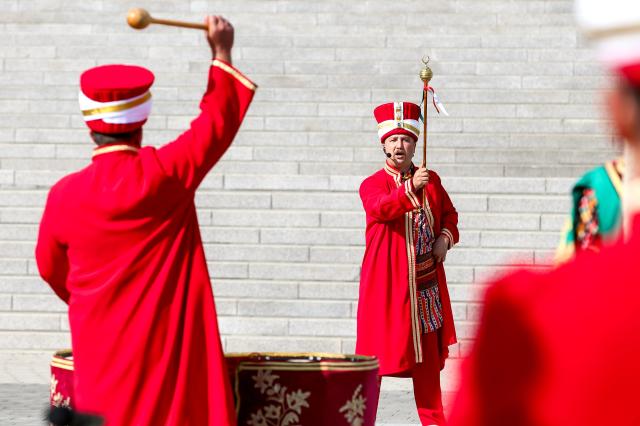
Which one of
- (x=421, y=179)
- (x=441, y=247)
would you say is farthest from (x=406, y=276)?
(x=421, y=179)

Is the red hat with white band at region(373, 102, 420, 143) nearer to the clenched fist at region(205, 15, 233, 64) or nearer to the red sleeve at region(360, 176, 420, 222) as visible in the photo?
the red sleeve at region(360, 176, 420, 222)

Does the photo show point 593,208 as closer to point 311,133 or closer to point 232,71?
point 232,71

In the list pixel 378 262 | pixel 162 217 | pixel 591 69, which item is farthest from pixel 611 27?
pixel 591 69

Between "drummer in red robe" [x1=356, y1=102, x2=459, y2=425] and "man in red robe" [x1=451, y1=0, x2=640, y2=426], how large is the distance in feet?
21.2

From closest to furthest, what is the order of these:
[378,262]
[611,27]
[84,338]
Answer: [611,27] → [84,338] → [378,262]

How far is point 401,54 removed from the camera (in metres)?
13.7

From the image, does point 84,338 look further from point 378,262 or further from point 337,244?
point 337,244

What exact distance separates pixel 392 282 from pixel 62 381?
3.92 metres

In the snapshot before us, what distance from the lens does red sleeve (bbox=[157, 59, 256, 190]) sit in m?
3.98

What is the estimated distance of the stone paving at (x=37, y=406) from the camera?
8086 millimetres

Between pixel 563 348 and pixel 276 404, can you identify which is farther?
pixel 276 404

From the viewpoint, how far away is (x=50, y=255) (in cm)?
418

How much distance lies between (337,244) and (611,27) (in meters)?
10.7

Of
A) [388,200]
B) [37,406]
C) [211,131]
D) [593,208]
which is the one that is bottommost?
[37,406]
